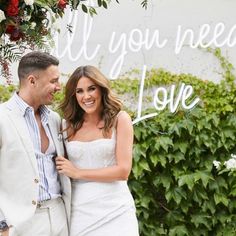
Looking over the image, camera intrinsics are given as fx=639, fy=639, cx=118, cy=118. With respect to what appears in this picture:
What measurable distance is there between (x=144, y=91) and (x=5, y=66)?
11.3 ft

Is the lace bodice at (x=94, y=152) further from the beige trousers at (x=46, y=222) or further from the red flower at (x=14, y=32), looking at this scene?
the red flower at (x=14, y=32)

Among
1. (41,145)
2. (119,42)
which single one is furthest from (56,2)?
(119,42)

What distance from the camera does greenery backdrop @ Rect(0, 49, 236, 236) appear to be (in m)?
5.91

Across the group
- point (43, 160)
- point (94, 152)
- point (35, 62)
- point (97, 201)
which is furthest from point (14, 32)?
point (97, 201)

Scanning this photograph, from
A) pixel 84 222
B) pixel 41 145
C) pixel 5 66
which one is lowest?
pixel 84 222

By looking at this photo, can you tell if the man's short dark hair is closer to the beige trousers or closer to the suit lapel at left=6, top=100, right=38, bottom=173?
the suit lapel at left=6, top=100, right=38, bottom=173

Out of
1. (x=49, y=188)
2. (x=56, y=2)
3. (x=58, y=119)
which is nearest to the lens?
(x=56, y=2)

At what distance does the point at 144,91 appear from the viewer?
6082 millimetres

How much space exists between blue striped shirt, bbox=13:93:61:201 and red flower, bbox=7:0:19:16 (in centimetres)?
92

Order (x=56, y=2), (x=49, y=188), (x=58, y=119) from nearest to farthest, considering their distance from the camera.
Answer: (x=56, y=2), (x=49, y=188), (x=58, y=119)

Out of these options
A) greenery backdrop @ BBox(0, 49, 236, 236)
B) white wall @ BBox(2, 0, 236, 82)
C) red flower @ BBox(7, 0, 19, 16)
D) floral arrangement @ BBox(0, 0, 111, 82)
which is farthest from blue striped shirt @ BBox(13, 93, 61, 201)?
white wall @ BBox(2, 0, 236, 82)

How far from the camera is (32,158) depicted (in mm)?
3262

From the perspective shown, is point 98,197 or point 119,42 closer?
point 98,197

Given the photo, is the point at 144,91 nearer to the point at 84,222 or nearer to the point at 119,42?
the point at 119,42
